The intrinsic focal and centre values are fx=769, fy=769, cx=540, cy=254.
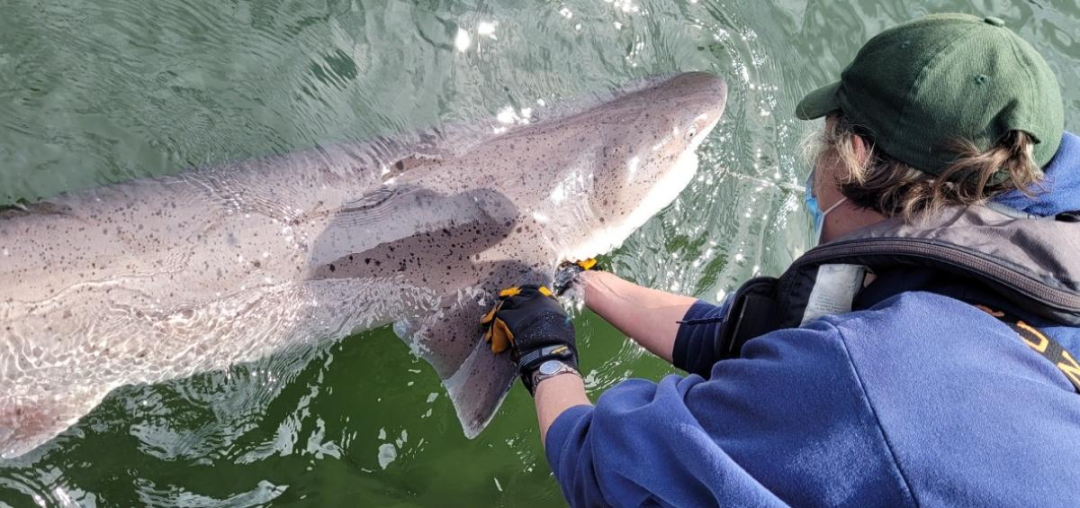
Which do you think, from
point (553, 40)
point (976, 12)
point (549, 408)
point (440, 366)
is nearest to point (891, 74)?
point (549, 408)

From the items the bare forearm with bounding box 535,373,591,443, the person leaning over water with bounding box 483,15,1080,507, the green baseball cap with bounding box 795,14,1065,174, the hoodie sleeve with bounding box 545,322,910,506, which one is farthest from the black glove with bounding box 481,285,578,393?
the green baseball cap with bounding box 795,14,1065,174

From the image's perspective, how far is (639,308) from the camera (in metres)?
3.15

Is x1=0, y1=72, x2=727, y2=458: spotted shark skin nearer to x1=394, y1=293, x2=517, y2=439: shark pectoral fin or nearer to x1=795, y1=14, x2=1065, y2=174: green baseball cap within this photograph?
x1=394, y1=293, x2=517, y2=439: shark pectoral fin

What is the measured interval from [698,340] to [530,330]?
2.06ft

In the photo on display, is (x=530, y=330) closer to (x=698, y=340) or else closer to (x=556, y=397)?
(x=556, y=397)

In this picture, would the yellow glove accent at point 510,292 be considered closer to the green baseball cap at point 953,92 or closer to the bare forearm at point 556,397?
the bare forearm at point 556,397

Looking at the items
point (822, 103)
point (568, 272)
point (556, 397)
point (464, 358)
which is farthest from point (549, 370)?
point (822, 103)

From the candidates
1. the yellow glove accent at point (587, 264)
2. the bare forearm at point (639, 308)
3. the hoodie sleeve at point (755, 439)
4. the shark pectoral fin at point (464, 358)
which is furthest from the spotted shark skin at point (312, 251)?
the hoodie sleeve at point (755, 439)

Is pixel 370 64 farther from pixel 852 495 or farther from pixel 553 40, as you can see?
pixel 852 495

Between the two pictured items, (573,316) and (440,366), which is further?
(573,316)

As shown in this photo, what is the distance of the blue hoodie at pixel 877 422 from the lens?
140 cm

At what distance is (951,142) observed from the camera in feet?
6.23

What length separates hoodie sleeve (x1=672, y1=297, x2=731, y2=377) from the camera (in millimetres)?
2822

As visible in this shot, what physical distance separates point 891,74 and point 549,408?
1451 mm
